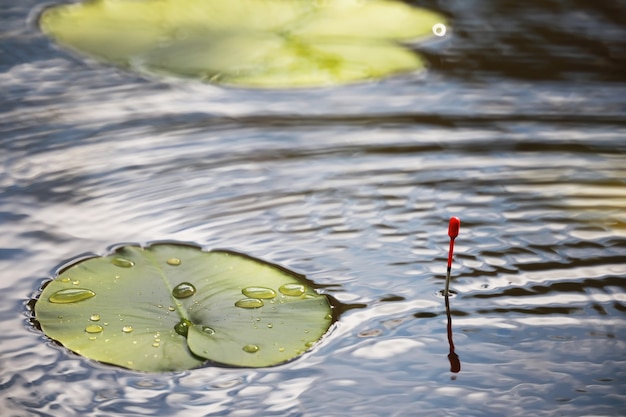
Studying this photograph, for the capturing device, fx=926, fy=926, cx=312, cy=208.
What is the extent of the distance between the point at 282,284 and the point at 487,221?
368 mm

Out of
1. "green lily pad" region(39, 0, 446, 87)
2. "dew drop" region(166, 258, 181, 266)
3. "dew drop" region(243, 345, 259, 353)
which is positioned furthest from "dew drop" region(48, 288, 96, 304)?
"green lily pad" region(39, 0, 446, 87)

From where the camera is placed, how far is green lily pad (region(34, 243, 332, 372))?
1051 millimetres

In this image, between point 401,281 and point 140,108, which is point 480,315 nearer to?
point 401,281

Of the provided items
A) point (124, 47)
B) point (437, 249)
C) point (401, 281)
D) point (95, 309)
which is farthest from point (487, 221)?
point (124, 47)

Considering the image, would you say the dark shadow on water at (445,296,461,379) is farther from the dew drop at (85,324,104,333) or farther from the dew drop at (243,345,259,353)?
the dew drop at (85,324,104,333)

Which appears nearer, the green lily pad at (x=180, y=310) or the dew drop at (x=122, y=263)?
the green lily pad at (x=180, y=310)

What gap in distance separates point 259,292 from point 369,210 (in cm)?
31

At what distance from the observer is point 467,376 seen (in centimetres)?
105

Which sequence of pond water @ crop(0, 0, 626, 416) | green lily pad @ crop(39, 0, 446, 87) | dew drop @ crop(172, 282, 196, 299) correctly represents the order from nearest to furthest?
pond water @ crop(0, 0, 626, 416)
dew drop @ crop(172, 282, 196, 299)
green lily pad @ crop(39, 0, 446, 87)

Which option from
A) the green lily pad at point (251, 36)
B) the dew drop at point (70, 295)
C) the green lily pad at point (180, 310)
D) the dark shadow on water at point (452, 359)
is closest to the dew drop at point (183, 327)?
the green lily pad at point (180, 310)

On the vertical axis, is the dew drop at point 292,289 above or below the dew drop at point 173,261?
below

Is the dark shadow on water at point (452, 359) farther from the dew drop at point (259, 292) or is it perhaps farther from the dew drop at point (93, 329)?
the dew drop at point (93, 329)

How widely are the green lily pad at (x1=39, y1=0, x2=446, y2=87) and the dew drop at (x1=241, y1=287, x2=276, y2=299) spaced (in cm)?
73

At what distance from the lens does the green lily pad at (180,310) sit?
3.45ft
